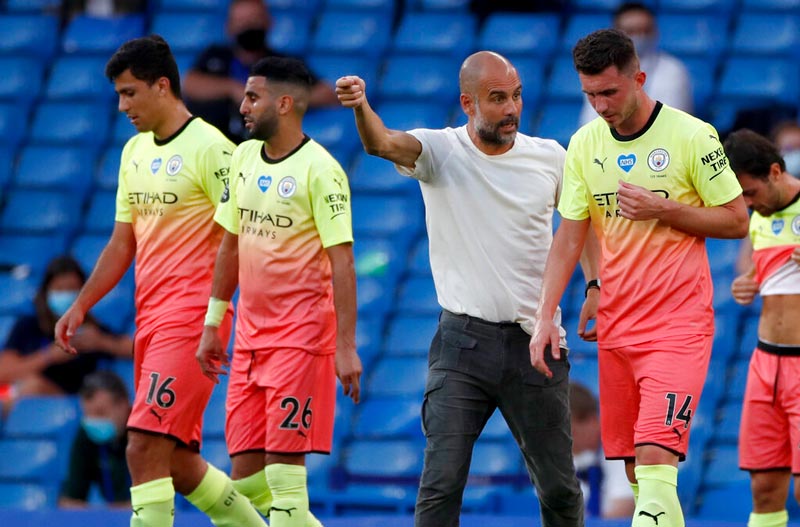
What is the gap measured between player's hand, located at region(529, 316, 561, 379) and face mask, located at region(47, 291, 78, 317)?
524cm

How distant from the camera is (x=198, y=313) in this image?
749cm

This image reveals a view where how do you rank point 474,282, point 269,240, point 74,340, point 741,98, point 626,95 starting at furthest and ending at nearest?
point 741,98 → point 74,340 → point 269,240 → point 474,282 → point 626,95

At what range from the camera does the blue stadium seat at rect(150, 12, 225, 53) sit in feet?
43.9

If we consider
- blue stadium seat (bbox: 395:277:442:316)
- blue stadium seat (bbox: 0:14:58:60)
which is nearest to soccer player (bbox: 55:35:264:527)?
blue stadium seat (bbox: 395:277:442:316)

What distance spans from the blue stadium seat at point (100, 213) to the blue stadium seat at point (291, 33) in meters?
1.89

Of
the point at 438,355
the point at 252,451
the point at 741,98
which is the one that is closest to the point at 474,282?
the point at 438,355

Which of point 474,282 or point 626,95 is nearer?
point 626,95

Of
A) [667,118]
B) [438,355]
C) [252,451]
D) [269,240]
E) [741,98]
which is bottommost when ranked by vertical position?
[252,451]

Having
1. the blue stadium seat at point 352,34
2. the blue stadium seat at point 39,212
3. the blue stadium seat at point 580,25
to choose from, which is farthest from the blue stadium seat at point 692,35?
the blue stadium seat at point 39,212

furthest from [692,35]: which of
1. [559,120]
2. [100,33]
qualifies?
[100,33]

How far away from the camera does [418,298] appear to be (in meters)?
11.4

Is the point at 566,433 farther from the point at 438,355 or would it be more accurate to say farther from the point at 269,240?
the point at 269,240

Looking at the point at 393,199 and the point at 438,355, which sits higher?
the point at 393,199

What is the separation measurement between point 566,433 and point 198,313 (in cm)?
196
